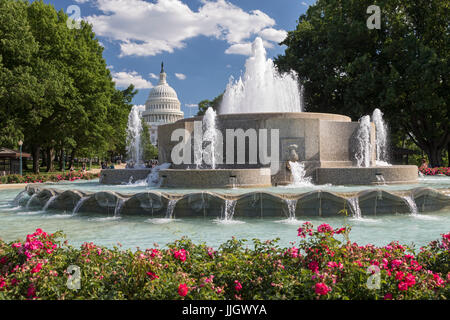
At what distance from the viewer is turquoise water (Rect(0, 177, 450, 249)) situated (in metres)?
7.18

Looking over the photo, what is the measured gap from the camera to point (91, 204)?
10.6 m

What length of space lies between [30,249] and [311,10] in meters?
42.8

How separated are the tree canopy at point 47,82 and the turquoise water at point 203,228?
65.3 ft

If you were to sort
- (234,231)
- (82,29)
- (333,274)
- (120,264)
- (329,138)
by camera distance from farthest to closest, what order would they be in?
1. (82,29)
2. (329,138)
3. (234,231)
4. (120,264)
5. (333,274)

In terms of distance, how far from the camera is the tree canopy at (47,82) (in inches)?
1043

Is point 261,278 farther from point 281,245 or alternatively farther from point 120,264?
point 281,245

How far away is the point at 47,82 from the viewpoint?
27359mm

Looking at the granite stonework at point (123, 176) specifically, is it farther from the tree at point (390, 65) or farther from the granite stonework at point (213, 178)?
the tree at point (390, 65)

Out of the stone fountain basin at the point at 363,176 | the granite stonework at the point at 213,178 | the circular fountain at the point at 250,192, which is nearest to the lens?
the circular fountain at the point at 250,192

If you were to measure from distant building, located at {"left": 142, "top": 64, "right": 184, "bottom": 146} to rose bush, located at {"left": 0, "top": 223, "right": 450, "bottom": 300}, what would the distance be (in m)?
138

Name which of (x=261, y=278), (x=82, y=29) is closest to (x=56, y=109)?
(x=82, y=29)

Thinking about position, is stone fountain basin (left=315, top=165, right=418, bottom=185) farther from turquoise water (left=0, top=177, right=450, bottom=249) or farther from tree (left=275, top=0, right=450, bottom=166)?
tree (left=275, top=0, right=450, bottom=166)

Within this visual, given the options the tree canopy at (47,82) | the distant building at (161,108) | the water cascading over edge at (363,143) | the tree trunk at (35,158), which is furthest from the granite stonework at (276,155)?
the distant building at (161,108)

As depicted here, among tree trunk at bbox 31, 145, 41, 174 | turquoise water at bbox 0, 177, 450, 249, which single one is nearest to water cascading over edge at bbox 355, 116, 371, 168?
turquoise water at bbox 0, 177, 450, 249
